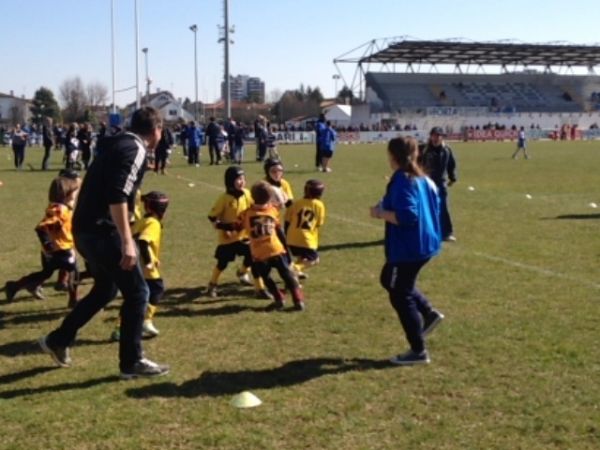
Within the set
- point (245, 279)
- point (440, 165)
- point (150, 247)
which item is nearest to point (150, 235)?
point (150, 247)

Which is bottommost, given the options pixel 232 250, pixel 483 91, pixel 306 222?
pixel 232 250

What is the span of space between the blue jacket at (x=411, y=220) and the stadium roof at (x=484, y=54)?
67123 mm

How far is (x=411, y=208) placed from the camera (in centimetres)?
548

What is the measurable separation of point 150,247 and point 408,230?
234cm

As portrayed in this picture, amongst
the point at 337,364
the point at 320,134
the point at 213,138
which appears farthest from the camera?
the point at 213,138

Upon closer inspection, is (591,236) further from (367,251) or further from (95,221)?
(95,221)

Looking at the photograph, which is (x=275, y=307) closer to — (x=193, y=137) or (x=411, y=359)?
(x=411, y=359)

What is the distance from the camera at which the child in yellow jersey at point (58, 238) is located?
765 cm

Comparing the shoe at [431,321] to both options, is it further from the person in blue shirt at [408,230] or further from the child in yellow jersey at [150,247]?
the child in yellow jersey at [150,247]

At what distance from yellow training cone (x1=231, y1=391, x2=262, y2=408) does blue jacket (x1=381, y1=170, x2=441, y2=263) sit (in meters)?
1.46

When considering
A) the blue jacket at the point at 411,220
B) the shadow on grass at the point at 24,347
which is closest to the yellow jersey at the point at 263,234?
the shadow on grass at the point at 24,347

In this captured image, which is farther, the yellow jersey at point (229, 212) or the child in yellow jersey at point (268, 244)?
the yellow jersey at point (229, 212)

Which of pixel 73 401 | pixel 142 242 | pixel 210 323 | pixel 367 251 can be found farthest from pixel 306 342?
pixel 367 251

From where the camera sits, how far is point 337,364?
588 centimetres
